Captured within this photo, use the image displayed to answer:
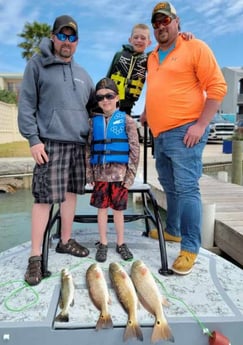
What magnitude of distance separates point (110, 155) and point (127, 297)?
43.1 inches

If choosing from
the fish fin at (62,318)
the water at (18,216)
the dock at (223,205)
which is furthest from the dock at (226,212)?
the fish fin at (62,318)

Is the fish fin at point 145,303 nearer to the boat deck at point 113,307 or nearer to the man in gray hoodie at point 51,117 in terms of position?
the boat deck at point 113,307

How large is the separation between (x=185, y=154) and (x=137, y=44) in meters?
1.22

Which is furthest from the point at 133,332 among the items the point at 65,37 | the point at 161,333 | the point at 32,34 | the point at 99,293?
the point at 32,34

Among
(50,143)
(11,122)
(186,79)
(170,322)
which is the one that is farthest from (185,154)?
(11,122)

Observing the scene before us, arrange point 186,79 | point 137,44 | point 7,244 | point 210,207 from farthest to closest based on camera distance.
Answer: point 7,244, point 210,207, point 137,44, point 186,79

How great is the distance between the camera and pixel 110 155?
2648 millimetres

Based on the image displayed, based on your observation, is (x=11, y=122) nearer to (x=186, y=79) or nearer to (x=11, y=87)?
(x=186, y=79)

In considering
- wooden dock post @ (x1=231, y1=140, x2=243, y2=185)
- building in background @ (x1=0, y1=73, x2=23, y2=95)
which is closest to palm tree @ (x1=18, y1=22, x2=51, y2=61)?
building in background @ (x1=0, y1=73, x2=23, y2=95)

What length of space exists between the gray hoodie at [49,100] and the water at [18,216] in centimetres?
283

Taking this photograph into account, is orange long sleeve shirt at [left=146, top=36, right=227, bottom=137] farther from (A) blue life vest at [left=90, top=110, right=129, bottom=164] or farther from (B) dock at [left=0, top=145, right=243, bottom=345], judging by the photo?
(B) dock at [left=0, top=145, right=243, bottom=345]

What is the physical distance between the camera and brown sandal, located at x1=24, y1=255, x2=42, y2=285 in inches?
93.1

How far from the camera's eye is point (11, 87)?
4512 cm

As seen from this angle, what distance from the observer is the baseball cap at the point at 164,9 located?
8.01 ft
